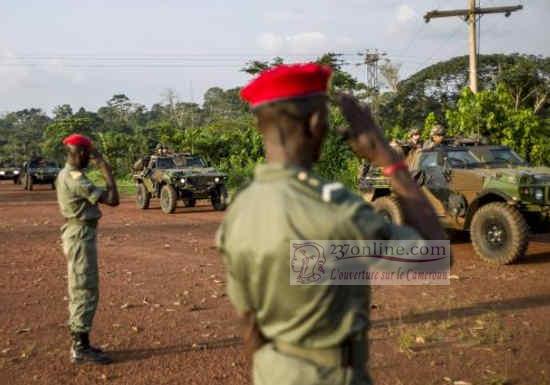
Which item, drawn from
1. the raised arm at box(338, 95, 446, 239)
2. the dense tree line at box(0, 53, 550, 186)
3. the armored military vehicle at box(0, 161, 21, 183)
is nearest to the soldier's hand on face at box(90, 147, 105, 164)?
the raised arm at box(338, 95, 446, 239)

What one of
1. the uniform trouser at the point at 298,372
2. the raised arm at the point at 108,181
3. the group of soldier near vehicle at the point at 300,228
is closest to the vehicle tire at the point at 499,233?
the raised arm at the point at 108,181

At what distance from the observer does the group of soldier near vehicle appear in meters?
1.56

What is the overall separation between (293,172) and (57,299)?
587 cm

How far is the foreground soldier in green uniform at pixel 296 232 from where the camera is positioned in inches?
61.1

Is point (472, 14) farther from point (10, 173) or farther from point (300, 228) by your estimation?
point (10, 173)

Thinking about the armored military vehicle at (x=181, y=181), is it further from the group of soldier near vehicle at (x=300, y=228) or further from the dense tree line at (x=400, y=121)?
the group of soldier near vehicle at (x=300, y=228)

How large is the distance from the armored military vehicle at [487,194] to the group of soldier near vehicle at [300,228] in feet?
19.7

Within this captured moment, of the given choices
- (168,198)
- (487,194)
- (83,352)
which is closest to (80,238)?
(83,352)

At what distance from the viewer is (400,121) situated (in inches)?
1355

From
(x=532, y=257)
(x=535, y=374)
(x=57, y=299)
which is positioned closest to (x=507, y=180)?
(x=532, y=257)

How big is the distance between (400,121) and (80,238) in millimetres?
31284

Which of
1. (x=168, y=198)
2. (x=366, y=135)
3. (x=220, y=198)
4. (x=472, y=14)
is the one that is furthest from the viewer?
(x=472, y=14)

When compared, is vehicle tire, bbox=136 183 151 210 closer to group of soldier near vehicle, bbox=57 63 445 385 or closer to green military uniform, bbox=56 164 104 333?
green military uniform, bbox=56 164 104 333

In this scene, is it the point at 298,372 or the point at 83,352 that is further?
the point at 83,352
